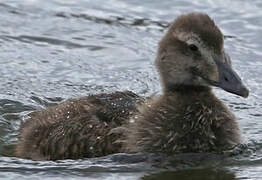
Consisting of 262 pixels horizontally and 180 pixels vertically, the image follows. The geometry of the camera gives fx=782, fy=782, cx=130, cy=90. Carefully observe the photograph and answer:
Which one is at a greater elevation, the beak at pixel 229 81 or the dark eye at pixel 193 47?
the dark eye at pixel 193 47

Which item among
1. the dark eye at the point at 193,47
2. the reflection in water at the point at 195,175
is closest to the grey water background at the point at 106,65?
the reflection in water at the point at 195,175

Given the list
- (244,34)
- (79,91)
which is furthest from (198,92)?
(244,34)

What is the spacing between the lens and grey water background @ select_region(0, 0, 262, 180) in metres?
8.62

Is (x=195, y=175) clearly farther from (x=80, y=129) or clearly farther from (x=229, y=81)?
(x=80, y=129)

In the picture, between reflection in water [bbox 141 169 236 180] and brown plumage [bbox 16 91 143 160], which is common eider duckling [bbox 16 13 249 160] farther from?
reflection in water [bbox 141 169 236 180]

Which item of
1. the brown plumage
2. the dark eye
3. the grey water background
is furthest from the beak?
the brown plumage

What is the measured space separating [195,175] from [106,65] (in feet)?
14.4

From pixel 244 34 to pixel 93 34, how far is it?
2657mm

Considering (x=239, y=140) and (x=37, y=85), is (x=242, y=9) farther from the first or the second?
(x=239, y=140)

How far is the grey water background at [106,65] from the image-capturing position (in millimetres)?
8617

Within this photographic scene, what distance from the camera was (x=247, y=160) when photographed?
903cm

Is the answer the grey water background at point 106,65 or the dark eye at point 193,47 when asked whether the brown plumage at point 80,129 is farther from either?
the dark eye at point 193,47

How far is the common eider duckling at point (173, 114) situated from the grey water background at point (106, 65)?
18 centimetres

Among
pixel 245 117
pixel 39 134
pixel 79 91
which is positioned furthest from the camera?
pixel 79 91
